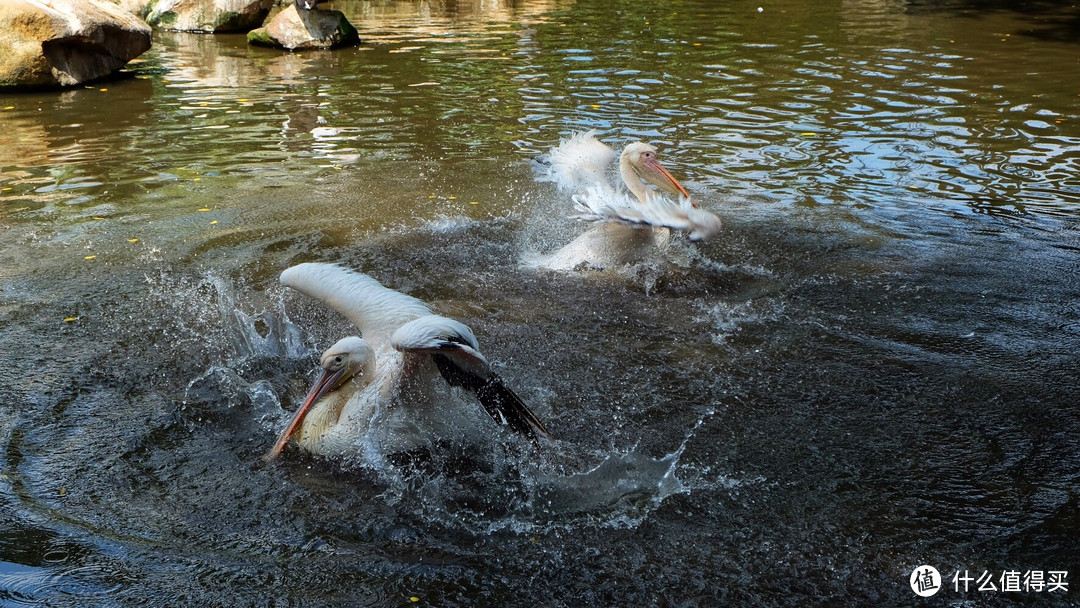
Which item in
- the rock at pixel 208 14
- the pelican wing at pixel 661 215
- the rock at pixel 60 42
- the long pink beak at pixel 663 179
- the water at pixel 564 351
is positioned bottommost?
the water at pixel 564 351

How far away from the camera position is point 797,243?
271 inches

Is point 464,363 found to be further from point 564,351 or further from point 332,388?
point 564,351

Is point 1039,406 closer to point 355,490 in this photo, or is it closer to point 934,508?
point 934,508

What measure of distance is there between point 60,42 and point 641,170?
914 centimetres

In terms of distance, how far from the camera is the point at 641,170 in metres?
6.99

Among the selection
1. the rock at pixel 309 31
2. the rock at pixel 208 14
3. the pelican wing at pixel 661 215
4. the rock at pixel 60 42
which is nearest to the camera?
the pelican wing at pixel 661 215

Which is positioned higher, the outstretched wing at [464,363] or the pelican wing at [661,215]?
the pelican wing at [661,215]

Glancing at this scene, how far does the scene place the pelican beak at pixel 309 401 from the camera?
4137mm

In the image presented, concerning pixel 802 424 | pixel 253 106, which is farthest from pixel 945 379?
pixel 253 106

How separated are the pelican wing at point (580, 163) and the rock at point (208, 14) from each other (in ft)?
39.4

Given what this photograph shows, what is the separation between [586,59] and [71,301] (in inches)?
387

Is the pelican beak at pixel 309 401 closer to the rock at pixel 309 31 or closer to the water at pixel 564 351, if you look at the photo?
the water at pixel 564 351

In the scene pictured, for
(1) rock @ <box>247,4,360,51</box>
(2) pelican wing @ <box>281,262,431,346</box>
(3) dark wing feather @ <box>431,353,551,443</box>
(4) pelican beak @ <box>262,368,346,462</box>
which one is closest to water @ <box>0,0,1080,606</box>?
(4) pelican beak @ <box>262,368,346,462</box>

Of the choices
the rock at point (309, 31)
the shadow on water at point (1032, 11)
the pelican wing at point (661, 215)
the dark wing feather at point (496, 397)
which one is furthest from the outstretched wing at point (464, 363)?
the shadow on water at point (1032, 11)
